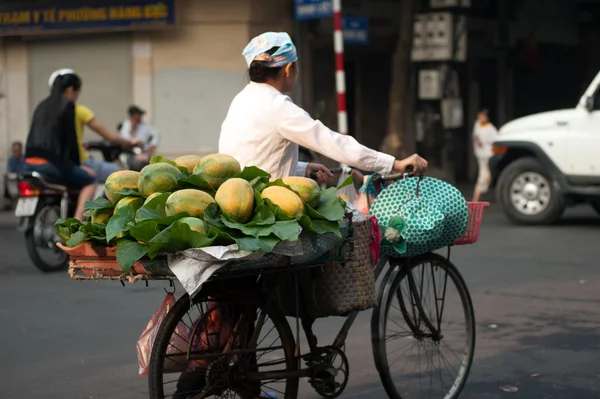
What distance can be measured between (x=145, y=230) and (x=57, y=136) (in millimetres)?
6141

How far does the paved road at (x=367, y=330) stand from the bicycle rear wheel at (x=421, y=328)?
0.18m

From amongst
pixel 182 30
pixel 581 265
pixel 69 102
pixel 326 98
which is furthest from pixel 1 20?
pixel 581 265

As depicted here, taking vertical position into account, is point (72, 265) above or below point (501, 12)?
below

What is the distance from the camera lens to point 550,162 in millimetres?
13508

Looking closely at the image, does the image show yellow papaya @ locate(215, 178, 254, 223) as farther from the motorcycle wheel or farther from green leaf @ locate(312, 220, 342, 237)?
the motorcycle wheel

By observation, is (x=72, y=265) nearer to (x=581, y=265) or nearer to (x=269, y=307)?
(x=269, y=307)

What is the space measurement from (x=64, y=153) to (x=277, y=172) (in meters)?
5.50

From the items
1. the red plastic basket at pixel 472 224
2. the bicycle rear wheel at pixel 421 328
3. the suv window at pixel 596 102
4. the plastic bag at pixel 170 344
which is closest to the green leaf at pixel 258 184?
the plastic bag at pixel 170 344

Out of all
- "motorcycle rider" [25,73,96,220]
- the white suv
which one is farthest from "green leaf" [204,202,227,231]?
the white suv

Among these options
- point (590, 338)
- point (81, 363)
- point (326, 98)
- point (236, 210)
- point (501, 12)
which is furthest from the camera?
point (501, 12)

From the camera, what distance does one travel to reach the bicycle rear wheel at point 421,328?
4852mm

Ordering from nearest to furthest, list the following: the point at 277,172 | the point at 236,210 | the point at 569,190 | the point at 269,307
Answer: the point at 236,210, the point at 269,307, the point at 277,172, the point at 569,190

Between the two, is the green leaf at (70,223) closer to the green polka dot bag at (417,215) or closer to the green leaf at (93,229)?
the green leaf at (93,229)

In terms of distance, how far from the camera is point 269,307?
4.29 metres
